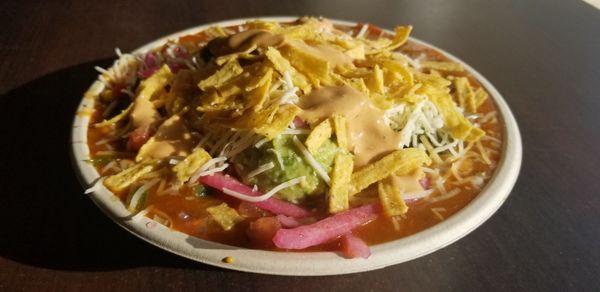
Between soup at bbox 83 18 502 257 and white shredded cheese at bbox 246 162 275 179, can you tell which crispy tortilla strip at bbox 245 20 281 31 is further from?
white shredded cheese at bbox 246 162 275 179

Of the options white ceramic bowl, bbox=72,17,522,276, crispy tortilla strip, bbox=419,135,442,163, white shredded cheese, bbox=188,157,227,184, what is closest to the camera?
white ceramic bowl, bbox=72,17,522,276

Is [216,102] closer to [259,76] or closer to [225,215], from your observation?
[259,76]

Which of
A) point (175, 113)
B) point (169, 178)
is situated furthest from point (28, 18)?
point (169, 178)

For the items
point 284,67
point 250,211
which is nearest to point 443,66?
point 284,67

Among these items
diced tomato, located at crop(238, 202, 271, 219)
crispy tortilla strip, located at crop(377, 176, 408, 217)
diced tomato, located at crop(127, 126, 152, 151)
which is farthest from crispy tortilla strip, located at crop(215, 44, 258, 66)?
crispy tortilla strip, located at crop(377, 176, 408, 217)

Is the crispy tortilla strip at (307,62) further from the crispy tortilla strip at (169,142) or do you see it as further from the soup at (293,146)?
the crispy tortilla strip at (169,142)
